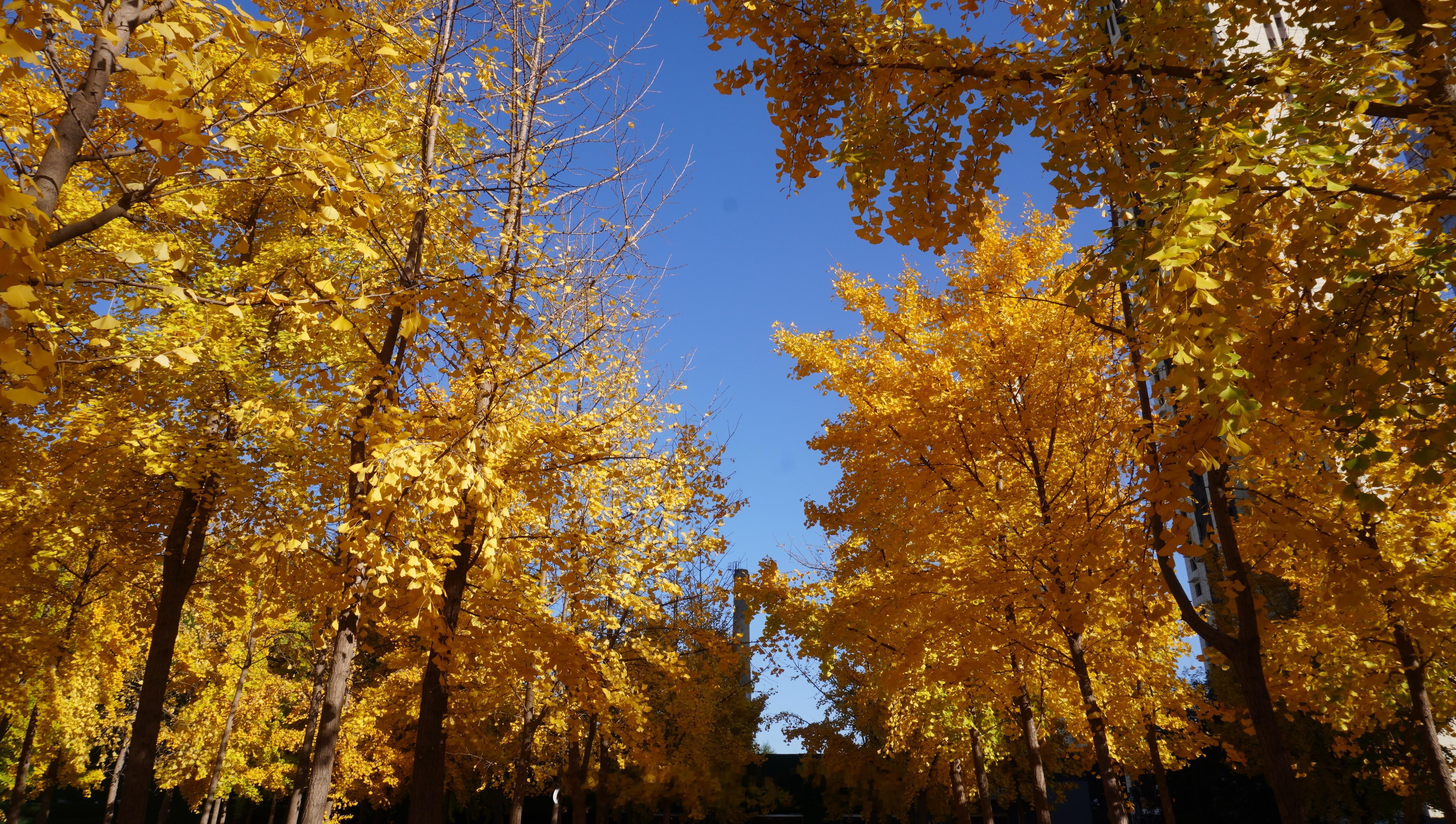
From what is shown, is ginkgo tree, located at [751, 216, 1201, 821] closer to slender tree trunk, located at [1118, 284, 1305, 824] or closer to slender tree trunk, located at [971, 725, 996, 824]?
slender tree trunk, located at [1118, 284, 1305, 824]

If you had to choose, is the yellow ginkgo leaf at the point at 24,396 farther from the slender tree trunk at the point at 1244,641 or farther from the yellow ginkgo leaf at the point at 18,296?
the slender tree trunk at the point at 1244,641

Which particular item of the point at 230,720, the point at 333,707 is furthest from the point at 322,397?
the point at 230,720

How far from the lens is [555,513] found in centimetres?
959

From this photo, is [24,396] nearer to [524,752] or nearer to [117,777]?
[524,752]

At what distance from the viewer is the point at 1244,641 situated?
5.54 meters

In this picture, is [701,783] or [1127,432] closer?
[1127,432]

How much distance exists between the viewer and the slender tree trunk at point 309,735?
11.3 m

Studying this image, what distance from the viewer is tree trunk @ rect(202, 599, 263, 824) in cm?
1714

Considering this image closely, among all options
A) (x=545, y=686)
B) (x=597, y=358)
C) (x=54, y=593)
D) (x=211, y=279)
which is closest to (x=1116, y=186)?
(x=597, y=358)

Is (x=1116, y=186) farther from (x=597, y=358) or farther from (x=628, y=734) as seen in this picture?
(x=628, y=734)

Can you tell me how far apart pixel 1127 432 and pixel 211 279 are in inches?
418

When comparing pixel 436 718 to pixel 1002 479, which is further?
pixel 1002 479

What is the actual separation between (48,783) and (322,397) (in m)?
18.9

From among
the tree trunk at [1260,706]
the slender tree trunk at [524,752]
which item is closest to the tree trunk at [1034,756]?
the tree trunk at [1260,706]
